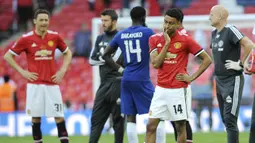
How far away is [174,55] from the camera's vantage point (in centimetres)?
1017

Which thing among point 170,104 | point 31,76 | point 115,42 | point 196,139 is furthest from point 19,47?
point 196,139

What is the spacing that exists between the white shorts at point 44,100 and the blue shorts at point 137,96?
1.33m

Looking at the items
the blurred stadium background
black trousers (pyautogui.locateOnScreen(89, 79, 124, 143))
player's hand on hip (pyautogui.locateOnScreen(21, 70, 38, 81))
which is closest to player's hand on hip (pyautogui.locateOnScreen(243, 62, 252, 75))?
black trousers (pyautogui.locateOnScreen(89, 79, 124, 143))

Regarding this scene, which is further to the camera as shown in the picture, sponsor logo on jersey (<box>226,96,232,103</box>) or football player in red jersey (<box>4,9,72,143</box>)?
football player in red jersey (<box>4,9,72,143</box>)

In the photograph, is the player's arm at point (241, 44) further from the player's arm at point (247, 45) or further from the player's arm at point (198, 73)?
the player's arm at point (198, 73)

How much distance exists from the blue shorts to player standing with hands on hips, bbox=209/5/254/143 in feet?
3.42

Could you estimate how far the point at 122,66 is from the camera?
12047mm

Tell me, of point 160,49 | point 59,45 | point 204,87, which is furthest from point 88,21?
point 160,49

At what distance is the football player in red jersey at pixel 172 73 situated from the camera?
33.4ft

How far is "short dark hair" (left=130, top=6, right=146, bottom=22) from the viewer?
36.4 feet

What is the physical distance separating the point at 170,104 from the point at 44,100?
2.66 metres

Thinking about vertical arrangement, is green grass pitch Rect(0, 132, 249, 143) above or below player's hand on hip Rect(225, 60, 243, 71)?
below

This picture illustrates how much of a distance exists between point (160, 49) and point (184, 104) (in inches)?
31.1

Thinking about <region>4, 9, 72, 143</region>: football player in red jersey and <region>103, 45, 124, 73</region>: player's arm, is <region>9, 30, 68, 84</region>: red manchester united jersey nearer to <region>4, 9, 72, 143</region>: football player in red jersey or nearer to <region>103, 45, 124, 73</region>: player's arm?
<region>4, 9, 72, 143</region>: football player in red jersey
